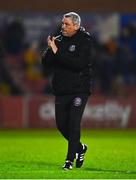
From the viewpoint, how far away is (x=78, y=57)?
1318cm

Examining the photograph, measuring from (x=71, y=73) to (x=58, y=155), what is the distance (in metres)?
4.16

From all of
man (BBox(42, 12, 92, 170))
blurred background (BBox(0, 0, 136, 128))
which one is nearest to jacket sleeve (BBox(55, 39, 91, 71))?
man (BBox(42, 12, 92, 170))

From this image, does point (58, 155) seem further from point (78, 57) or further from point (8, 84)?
point (8, 84)

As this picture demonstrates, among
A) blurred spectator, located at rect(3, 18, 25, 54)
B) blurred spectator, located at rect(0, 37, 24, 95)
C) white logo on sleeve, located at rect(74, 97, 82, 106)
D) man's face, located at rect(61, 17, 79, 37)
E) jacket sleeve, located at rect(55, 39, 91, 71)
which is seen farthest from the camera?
blurred spectator, located at rect(3, 18, 25, 54)

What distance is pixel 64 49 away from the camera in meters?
13.3

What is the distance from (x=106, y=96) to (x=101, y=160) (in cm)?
1714

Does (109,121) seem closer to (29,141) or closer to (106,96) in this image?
(106,96)

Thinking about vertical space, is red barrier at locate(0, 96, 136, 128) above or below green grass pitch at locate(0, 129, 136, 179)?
below

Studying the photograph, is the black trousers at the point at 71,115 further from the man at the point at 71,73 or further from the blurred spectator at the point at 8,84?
the blurred spectator at the point at 8,84

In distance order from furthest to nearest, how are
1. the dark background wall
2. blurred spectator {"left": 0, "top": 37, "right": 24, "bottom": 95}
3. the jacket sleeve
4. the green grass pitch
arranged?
1. the dark background wall
2. blurred spectator {"left": 0, "top": 37, "right": 24, "bottom": 95}
3. the jacket sleeve
4. the green grass pitch

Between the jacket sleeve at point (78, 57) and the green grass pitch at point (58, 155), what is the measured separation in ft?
5.28

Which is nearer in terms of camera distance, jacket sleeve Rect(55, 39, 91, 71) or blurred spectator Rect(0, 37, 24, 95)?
jacket sleeve Rect(55, 39, 91, 71)

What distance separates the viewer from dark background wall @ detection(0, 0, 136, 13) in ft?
115

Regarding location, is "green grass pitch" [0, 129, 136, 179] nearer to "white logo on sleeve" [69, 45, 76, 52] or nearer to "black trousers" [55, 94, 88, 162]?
"black trousers" [55, 94, 88, 162]
